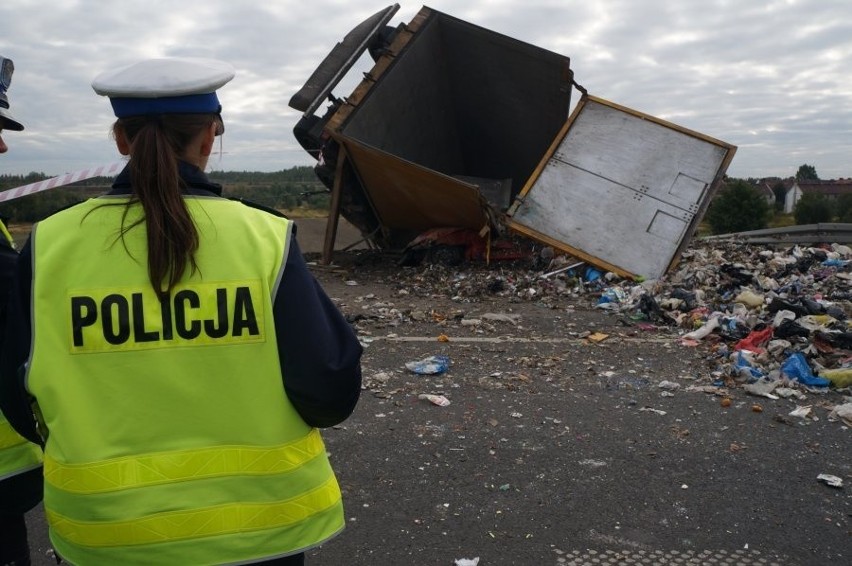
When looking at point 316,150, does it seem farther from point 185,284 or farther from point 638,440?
point 185,284

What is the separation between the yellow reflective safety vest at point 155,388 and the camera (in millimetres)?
1091

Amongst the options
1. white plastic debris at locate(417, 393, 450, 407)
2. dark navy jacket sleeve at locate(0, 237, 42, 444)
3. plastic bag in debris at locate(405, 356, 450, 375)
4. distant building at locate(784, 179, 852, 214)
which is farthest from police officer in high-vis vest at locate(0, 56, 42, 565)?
distant building at locate(784, 179, 852, 214)

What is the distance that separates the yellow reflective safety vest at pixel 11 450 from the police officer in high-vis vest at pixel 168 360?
1.87 ft

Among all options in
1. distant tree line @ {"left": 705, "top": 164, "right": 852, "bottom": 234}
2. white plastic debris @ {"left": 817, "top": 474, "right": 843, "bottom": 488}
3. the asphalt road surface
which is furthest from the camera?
distant tree line @ {"left": 705, "top": 164, "right": 852, "bottom": 234}

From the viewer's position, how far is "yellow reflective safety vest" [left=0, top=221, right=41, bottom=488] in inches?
64.2

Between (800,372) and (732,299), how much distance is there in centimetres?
206

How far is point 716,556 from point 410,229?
682cm

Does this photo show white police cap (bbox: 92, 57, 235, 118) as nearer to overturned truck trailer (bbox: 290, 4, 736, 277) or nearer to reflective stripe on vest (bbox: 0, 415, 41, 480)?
reflective stripe on vest (bbox: 0, 415, 41, 480)

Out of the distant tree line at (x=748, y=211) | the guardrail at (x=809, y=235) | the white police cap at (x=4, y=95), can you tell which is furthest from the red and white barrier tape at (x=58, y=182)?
the distant tree line at (x=748, y=211)

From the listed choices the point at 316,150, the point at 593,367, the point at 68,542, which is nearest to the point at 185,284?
the point at 68,542

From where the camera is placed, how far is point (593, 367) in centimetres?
455

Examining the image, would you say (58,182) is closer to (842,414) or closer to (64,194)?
(64,194)

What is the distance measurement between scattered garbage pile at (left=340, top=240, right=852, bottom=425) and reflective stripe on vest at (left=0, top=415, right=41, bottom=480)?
351cm

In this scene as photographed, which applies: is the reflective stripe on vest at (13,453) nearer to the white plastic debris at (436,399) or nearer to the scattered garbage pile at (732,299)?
the white plastic debris at (436,399)
